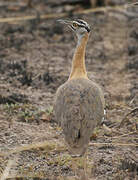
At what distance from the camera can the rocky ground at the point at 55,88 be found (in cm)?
621

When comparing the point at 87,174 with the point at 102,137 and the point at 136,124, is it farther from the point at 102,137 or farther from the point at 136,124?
the point at 136,124

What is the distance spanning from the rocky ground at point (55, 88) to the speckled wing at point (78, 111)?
0.66m

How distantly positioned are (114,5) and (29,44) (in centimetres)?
416

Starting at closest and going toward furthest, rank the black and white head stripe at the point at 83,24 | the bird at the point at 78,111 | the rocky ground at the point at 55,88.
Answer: the bird at the point at 78,111 < the rocky ground at the point at 55,88 < the black and white head stripe at the point at 83,24

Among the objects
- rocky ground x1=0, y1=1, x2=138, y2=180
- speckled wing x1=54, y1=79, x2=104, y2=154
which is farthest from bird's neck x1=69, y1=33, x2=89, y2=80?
rocky ground x1=0, y1=1, x2=138, y2=180

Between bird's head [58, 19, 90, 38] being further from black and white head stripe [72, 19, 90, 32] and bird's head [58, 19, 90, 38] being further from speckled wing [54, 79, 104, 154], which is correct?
speckled wing [54, 79, 104, 154]

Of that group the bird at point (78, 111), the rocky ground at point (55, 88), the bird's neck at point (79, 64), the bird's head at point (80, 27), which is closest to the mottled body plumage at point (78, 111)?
the bird at point (78, 111)

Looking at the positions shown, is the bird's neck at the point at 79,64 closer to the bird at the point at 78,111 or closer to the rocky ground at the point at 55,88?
the bird at the point at 78,111

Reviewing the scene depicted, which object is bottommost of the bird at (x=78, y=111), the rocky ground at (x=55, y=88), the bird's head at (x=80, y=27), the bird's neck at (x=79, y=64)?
the rocky ground at (x=55, y=88)

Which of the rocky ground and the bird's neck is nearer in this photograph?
the rocky ground

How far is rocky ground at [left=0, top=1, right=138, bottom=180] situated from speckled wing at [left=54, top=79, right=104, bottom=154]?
662 mm

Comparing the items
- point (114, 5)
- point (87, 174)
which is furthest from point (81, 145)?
point (114, 5)

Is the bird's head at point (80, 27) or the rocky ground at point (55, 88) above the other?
the bird's head at point (80, 27)

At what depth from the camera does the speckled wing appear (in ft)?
18.0
